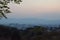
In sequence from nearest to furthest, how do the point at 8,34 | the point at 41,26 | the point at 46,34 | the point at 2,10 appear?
the point at 2,10, the point at 8,34, the point at 46,34, the point at 41,26

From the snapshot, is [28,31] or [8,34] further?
[28,31]

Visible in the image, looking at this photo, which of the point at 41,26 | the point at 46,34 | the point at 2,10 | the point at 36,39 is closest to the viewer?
the point at 2,10

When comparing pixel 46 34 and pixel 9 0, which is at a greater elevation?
pixel 9 0

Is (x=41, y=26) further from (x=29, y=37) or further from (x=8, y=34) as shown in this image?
(x=8, y=34)

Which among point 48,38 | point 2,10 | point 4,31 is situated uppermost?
point 2,10

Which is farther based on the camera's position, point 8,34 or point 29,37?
point 29,37

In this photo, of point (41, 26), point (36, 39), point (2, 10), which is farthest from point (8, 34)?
point (41, 26)

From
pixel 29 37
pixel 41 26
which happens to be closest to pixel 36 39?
pixel 29 37

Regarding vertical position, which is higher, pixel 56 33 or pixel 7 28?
pixel 7 28

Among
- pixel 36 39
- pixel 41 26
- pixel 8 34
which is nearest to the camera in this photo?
pixel 8 34
